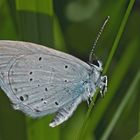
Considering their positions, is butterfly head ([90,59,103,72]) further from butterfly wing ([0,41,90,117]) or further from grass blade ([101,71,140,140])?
grass blade ([101,71,140,140])

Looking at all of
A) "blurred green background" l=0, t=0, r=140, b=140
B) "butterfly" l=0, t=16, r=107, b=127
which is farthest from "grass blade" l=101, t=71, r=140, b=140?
"butterfly" l=0, t=16, r=107, b=127

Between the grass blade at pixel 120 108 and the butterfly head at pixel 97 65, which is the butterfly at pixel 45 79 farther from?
the grass blade at pixel 120 108

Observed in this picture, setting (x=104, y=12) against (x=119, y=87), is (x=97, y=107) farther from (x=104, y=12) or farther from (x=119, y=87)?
(x=104, y=12)

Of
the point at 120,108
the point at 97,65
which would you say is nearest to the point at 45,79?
the point at 97,65

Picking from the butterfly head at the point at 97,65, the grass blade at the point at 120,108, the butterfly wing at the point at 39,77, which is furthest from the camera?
the grass blade at the point at 120,108

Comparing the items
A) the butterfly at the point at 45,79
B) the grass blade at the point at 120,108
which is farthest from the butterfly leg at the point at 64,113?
the grass blade at the point at 120,108

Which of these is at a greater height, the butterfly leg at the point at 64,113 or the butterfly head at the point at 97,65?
the butterfly head at the point at 97,65
